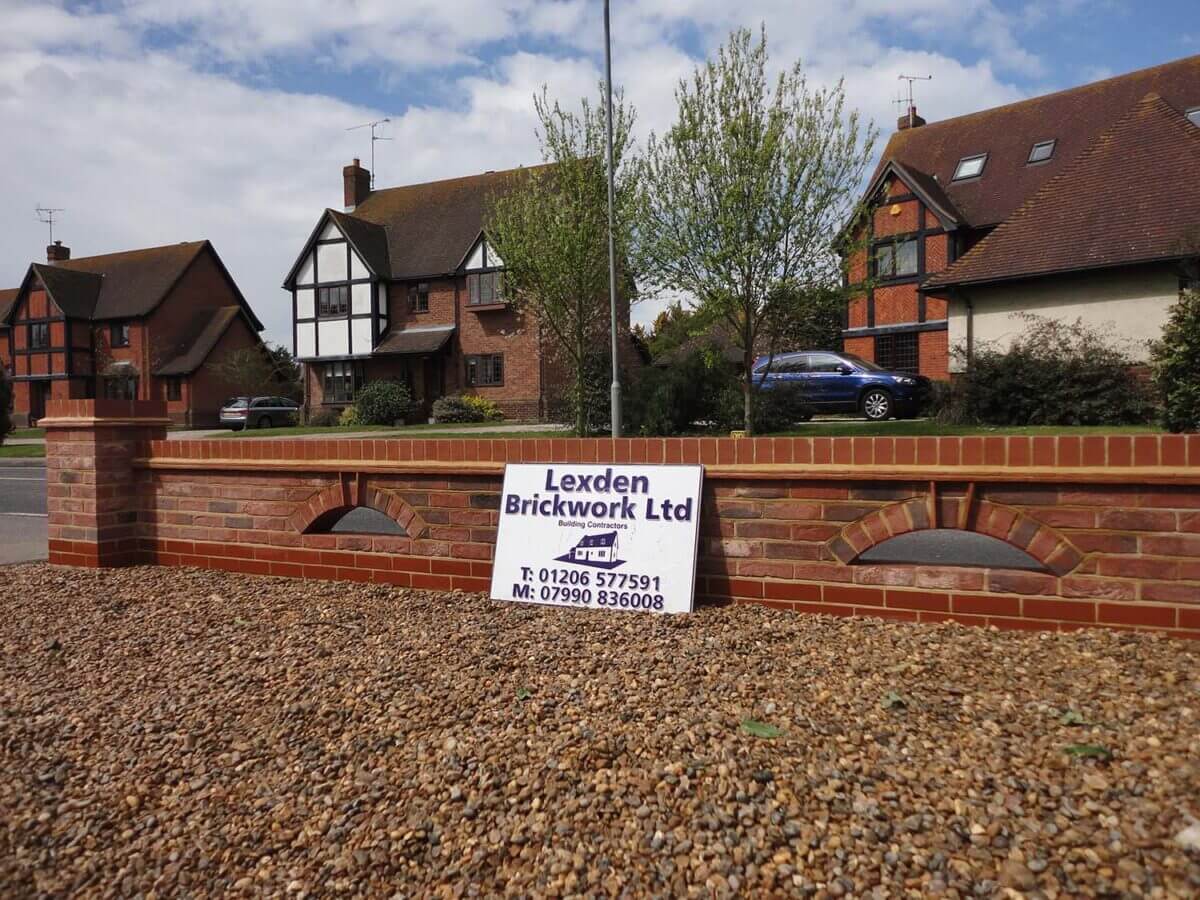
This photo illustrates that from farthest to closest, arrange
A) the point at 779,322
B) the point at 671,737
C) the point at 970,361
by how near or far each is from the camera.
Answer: the point at 970,361 → the point at 779,322 → the point at 671,737

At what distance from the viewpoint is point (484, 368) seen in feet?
112

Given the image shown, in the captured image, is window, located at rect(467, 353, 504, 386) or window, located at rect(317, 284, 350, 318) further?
window, located at rect(317, 284, 350, 318)

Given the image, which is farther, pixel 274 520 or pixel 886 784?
pixel 274 520

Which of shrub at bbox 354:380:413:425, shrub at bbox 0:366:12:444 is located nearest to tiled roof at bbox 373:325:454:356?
shrub at bbox 354:380:413:425

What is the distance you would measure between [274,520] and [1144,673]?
15.2ft

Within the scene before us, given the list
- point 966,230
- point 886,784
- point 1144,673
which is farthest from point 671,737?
point 966,230

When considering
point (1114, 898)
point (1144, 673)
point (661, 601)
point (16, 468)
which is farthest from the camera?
point (16, 468)

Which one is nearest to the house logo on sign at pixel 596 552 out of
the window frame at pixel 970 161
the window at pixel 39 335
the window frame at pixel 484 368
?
the window frame at pixel 970 161

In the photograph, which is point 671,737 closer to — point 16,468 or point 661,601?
point 661,601

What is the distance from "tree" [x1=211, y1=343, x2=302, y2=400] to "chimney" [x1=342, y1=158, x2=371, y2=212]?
785cm

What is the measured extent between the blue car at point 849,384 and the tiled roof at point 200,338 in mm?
31782

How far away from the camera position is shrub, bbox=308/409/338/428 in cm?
3572

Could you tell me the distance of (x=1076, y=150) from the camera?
88.1 feet

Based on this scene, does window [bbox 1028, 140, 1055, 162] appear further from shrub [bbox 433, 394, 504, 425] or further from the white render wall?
shrub [bbox 433, 394, 504, 425]
